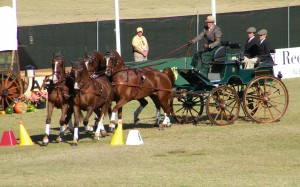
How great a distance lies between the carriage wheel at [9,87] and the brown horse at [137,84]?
5.51 meters

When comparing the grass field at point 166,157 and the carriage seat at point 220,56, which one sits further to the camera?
the carriage seat at point 220,56

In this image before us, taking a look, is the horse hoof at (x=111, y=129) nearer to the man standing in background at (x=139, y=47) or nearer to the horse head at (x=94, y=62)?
the horse head at (x=94, y=62)

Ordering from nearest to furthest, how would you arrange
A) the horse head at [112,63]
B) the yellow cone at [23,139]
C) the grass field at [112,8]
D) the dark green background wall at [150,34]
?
the yellow cone at [23,139]
the horse head at [112,63]
the dark green background wall at [150,34]
the grass field at [112,8]

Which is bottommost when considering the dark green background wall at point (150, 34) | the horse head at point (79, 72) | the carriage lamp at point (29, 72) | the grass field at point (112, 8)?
the carriage lamp at point (29, 72)

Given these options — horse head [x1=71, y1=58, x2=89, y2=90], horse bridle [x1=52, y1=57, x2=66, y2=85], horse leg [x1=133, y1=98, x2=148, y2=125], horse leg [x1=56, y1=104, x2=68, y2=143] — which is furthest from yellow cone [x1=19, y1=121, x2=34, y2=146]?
horse leg [x1=133, y1=98, x2=148, y2=125]

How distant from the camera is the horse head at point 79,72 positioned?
17.1m

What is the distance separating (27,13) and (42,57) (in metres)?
16.9

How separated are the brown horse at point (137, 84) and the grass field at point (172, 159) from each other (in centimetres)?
71

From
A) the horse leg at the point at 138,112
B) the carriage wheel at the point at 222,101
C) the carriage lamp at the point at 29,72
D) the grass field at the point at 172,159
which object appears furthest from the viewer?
the carriage lamp at the point at 29,72

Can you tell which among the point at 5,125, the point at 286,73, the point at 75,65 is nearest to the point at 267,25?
the point at 286,73

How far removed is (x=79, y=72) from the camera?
17.2 meters

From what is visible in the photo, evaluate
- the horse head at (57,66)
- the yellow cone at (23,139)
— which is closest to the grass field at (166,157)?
the yellow cone at (23,139)

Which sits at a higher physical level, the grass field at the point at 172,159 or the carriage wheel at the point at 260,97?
the carriage wheel at the point at 260,97

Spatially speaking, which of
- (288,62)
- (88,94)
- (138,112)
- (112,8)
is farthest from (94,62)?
(112,8)
